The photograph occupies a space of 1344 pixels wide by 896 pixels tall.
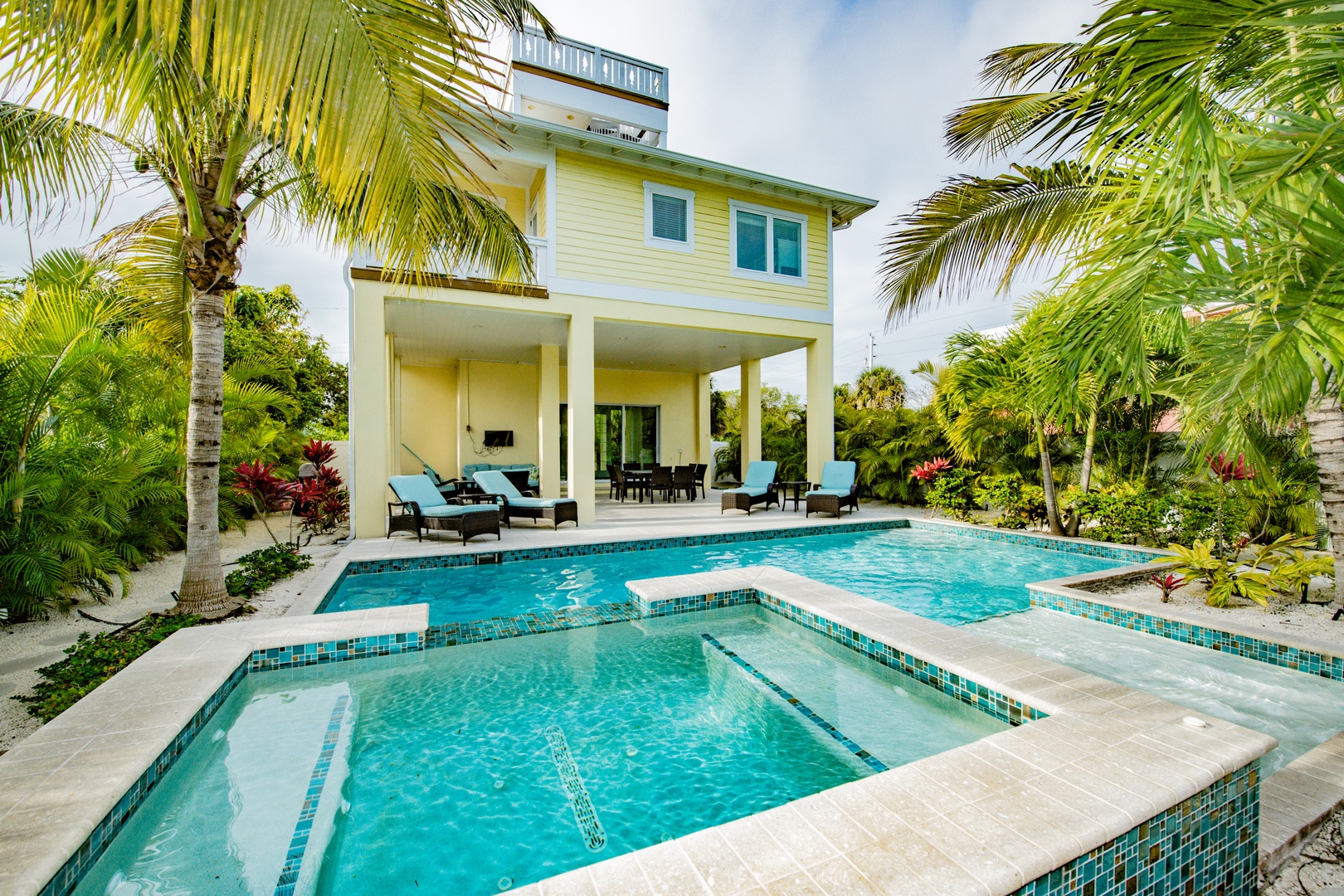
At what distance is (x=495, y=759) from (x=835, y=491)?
346 inches

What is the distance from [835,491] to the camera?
10.8m

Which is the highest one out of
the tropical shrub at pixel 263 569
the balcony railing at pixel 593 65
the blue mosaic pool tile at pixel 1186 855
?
the balcony railing at pixel 593 65

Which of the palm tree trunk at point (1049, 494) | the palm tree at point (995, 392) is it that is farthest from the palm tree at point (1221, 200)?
the palm tree trunk at point (1049, 494)

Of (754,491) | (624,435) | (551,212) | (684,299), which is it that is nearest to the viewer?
(551,212)

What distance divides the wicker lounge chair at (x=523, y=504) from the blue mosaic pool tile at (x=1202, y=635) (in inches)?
243

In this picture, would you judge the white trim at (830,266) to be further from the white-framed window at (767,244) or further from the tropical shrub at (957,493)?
the tropical shrub at (957,493)

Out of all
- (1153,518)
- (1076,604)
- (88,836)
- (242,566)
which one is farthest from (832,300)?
(88,836)

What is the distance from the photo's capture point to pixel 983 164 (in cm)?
609

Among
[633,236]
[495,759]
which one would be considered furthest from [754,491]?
[495,759]

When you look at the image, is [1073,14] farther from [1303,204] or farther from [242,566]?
[242,566]

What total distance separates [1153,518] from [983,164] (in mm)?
4615

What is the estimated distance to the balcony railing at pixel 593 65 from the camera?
14.9m

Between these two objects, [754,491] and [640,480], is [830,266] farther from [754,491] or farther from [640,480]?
[640,480]

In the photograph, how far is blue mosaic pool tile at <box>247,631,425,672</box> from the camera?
3768mm
